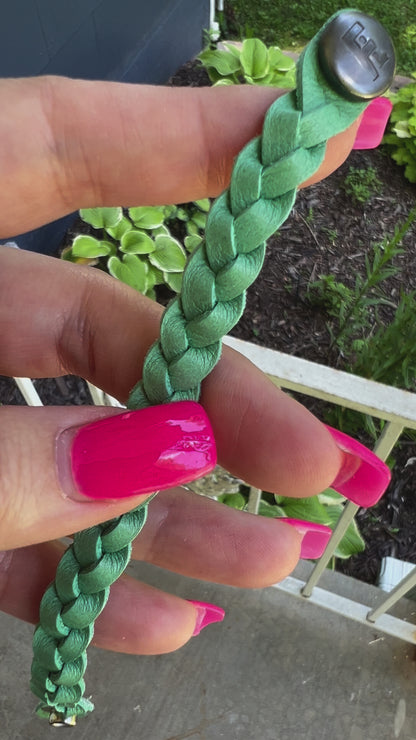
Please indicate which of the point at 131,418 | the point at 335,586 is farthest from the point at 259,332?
the point at 131,418

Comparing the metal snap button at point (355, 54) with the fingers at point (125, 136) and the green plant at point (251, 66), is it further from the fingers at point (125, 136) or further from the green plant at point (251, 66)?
the green plant at point (251, 66)

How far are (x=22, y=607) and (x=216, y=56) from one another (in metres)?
2.11

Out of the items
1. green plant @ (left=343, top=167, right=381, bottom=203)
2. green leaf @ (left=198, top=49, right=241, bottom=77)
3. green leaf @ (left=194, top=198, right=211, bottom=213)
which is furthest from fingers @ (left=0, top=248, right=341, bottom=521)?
green leaf @ (left=198, top=49, right=241, bottom=77)

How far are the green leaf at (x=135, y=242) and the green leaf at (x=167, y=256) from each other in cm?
2

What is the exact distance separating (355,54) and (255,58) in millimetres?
1917

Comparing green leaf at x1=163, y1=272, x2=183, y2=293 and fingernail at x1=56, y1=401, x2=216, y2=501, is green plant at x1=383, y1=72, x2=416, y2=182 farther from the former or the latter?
fingernail at x1=56, y1=401, x2=216, y2=501

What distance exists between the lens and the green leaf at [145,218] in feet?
6.49

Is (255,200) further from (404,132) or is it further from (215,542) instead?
(404,132)

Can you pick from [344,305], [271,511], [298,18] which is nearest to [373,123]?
[271,511]

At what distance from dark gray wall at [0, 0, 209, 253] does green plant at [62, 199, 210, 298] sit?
15 cm

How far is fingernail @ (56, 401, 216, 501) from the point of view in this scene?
21.2 inches

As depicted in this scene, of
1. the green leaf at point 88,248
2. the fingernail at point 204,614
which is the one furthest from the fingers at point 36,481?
the green leaf at point 88,248

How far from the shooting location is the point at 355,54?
511mm

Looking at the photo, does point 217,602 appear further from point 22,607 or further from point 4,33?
point 4,33
